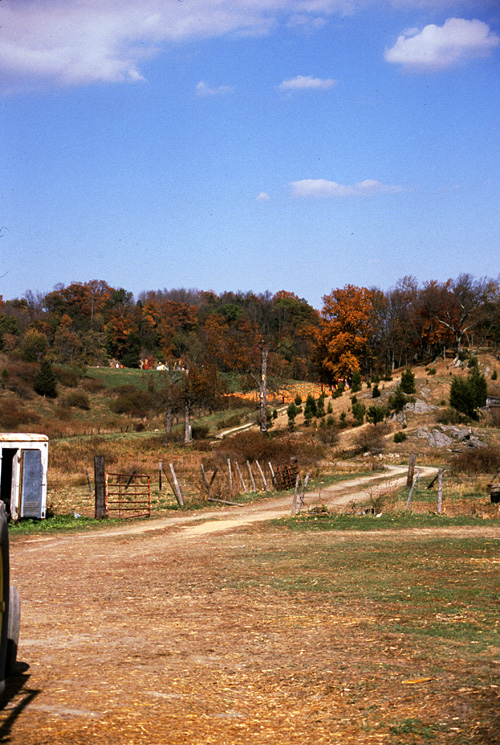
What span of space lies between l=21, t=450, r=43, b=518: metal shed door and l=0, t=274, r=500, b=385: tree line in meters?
36.5

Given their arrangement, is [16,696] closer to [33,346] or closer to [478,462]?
[478,462]

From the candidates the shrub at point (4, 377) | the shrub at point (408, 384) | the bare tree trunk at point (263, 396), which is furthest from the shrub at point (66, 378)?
the shrub at point (408, 384)

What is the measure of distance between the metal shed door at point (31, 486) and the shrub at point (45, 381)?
59.5 meters

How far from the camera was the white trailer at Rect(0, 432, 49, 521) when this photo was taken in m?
21.4

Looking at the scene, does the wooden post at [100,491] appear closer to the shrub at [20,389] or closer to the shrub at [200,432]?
the shrub at [200,432]

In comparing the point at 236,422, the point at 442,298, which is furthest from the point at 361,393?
the point at 442,298

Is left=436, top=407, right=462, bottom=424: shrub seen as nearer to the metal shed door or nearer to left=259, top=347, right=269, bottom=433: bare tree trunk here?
left=259, top=347, right=269, bottom=433: bare tree trunk

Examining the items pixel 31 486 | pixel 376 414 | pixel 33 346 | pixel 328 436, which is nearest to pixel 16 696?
pixel 31 486

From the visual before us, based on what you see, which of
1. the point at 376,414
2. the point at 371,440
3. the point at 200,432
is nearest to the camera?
the point at 371,440

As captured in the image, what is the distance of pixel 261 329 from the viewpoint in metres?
117

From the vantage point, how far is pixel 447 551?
48.7 ft

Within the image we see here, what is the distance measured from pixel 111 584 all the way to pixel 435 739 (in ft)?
25.9

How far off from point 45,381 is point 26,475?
59.8m

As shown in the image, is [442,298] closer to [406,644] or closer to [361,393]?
[361,393]
